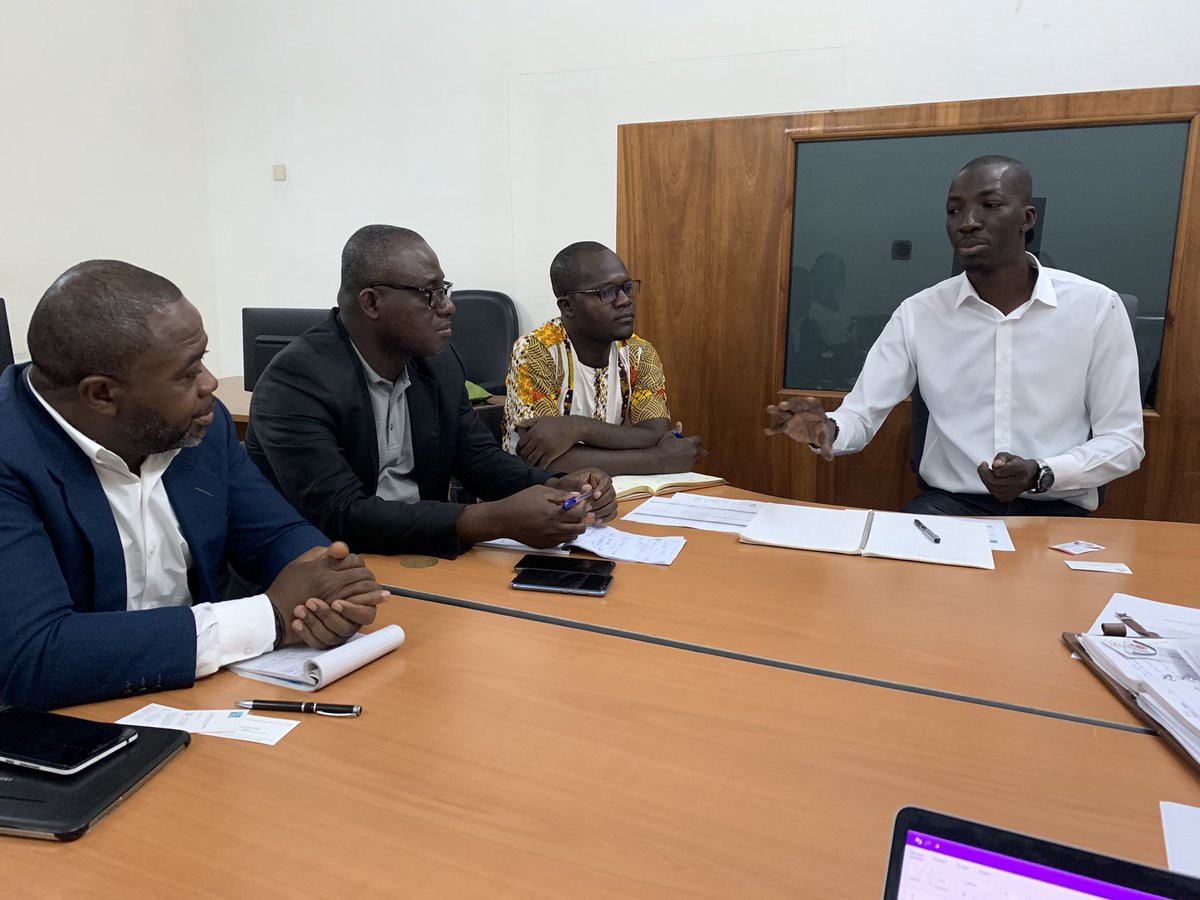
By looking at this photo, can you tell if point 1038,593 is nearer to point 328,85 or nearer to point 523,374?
point 523,374

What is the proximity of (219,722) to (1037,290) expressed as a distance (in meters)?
2.27

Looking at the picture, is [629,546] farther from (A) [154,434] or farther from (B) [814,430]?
(A) [154,434]

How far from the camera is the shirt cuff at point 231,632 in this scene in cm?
115

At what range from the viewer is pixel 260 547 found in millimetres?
1535

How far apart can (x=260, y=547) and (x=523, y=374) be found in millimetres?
1177

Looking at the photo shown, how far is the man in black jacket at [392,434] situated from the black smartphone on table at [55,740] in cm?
76

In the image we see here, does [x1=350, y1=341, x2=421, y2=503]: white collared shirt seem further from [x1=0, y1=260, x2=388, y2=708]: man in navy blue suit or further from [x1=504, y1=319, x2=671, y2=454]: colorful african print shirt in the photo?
[x1=0, y1=260, x2=388, y2=708]: man in navy blue suit

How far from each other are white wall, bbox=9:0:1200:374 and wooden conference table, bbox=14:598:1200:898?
2.94 meters

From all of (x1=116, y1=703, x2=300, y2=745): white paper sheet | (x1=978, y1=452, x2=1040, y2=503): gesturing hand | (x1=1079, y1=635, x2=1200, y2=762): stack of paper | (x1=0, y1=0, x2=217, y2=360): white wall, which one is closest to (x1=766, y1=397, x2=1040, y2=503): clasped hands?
(x1=978, y1=452, x2=1040, y2=503): gesturing hand

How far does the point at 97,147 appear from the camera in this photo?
4.34 meters

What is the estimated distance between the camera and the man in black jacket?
66.2 inches

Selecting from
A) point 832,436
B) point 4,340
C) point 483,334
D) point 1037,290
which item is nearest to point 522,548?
point 832,436

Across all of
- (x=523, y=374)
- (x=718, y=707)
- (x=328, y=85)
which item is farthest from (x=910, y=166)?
(x=328, y=85)

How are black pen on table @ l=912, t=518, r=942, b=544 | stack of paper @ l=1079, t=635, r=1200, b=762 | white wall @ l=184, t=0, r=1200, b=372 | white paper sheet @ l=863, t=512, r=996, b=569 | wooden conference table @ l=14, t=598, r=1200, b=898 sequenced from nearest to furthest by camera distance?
1. wooden conference table @ l=14, t=598, r=1200, b=898
2. stack of paper @ l=1079, t=635, r=1200, b=762
3. white paper sheet @ l=863, t=512, r=996, b=569
4. black pen on table @ l=912, t=518, r=942, b=544
5. white wall @ l=184, t=0, r=1200, b=372
